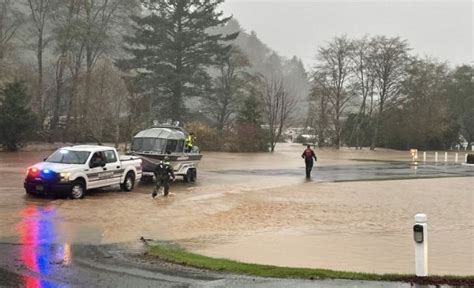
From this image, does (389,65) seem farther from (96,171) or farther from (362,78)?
(96,171)

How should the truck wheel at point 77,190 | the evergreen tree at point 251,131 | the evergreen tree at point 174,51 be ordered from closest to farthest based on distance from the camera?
the truck wheel at point 77,190 → the evergreen tree at point 251,131 → the evergreen tree at point 174,51

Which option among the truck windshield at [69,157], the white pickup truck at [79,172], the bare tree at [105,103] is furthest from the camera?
the bare tree at [105,103]

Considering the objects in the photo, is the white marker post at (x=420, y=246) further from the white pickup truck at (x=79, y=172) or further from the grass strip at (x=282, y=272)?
the white pickup truck at (x=79, y=172)

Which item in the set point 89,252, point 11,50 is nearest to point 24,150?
point 11,50

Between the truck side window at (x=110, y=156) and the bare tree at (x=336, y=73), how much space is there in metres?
56.5

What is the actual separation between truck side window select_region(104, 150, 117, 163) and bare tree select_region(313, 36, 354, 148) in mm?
56471

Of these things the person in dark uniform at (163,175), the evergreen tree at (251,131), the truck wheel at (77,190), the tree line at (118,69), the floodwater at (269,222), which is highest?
the tree line at (118,69)

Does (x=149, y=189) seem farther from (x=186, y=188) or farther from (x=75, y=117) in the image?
(x=75, y=117)

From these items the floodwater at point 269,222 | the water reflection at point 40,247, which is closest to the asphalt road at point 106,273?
the water reflection at point 40,247

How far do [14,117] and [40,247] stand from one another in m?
37.7

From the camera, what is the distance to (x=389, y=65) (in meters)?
74.2

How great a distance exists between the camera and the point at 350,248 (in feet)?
38.4

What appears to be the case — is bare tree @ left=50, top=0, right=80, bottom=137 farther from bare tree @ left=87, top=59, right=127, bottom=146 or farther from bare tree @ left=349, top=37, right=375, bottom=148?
bare tree @ left=349, top=37, right=375, bottom=148

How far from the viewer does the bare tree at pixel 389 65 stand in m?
73.6
